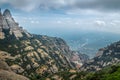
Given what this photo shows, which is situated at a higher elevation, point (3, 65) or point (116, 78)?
point (3, 65)

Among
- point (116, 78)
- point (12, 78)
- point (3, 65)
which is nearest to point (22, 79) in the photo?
point (12, 78)

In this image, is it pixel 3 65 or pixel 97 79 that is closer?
pixel 3 65

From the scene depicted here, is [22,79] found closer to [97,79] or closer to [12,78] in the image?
[12,78]

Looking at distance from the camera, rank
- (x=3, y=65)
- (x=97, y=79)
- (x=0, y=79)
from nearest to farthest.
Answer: (x=0, y=79) → (x=3, y=65) → (x=97, y=79)

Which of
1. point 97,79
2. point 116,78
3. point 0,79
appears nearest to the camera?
point 0,79

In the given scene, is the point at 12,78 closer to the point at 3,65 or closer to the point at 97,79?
the point at 3,65

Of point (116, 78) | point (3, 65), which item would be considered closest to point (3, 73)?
point (3, 65)

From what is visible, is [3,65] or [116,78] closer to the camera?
[116,78]

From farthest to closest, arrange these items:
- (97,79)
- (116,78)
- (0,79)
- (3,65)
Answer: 1. (97,79)
2. (3,65)
3. (116,78)
4. (0,79)

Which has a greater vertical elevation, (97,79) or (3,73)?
(3,73)
